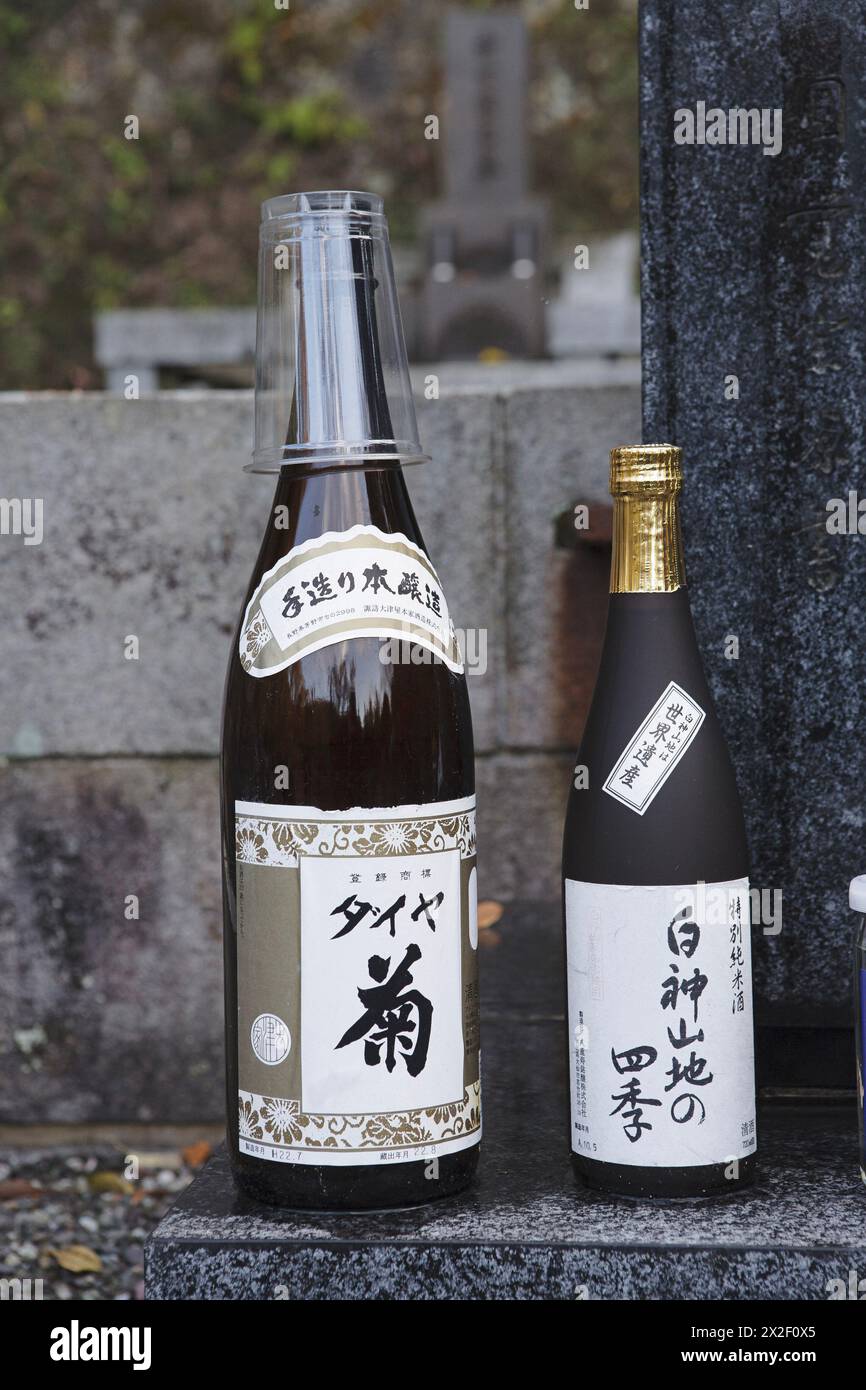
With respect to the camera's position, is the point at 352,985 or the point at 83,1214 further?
the point at 83,1214

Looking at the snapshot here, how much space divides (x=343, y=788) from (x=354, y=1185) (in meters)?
0.38

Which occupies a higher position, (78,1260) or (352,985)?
(352,985)

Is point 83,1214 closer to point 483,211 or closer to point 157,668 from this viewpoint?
point 157,668

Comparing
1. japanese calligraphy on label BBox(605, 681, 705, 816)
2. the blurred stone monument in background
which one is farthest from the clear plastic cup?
the blurred stone monument in background

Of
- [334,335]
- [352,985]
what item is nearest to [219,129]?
[334,335]

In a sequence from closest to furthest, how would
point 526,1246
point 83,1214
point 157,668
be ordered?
point 526,1246
point 83,1214
point 157,668

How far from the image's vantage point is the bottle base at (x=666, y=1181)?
129 cm

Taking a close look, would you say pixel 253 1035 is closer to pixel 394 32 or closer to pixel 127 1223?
pixel 127 1223

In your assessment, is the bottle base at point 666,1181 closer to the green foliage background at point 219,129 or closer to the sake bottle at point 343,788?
the sake bottle at point 343,788

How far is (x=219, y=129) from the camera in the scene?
9.45 m

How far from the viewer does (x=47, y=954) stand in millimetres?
2537

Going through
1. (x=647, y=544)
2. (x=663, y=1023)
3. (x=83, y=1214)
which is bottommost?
(x=83, y=1214)

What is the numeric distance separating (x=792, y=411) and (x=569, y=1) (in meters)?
8.93

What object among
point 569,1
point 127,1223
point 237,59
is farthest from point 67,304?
point 127,1223
